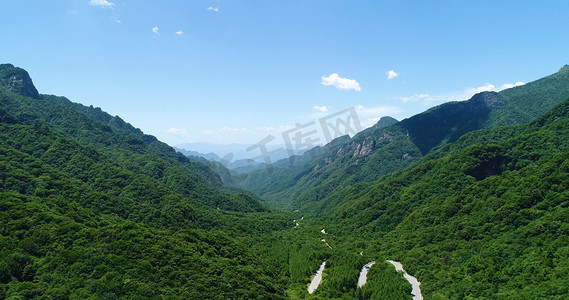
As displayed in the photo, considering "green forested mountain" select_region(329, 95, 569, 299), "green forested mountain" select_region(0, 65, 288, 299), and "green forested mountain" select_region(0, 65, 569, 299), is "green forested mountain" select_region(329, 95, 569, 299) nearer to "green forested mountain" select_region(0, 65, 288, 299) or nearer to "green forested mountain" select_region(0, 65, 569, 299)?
"green forested mountain" select_region(0, 65, 569, 299)

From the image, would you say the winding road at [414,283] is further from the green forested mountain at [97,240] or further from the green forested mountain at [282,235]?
the green forested mountain at [97,240]

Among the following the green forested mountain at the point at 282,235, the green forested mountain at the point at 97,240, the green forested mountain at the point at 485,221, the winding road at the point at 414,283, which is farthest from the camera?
the winding road at the point at 414,283

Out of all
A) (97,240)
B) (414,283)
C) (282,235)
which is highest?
(97,240)

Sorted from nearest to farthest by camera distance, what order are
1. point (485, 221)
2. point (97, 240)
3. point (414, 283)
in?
point (97, 240) < point (414, 283) < point (485, 221)

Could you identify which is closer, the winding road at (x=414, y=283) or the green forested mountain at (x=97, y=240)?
the green forested mountain at (x=97, y=240)

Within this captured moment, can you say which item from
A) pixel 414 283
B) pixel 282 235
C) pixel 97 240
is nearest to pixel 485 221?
pixel 414 283

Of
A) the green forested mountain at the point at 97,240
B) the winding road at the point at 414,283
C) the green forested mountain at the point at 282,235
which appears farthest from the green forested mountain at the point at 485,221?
the green forested mountain at the point at 97,240

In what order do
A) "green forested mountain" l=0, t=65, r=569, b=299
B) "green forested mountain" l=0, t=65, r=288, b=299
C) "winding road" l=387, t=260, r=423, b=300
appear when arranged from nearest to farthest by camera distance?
"green forested mountain" l=0, t=65, r=288, b=299 → "green forested mountain" l=0, t=65, r=569, b=299 → "winding road" l=387, t=260, r=423, b=300

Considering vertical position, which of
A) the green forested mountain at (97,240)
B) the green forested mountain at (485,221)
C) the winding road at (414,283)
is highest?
the green forested mountain at (97,240)

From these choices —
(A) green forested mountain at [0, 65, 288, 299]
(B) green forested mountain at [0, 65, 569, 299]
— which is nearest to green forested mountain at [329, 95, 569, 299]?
(B) green forested mountain at [0, 65, 569, 299]

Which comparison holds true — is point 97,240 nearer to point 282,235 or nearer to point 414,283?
point 414,283

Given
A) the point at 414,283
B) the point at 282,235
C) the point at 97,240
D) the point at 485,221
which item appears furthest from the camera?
the point at 282,235

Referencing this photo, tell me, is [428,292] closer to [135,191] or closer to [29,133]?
[135,191]
